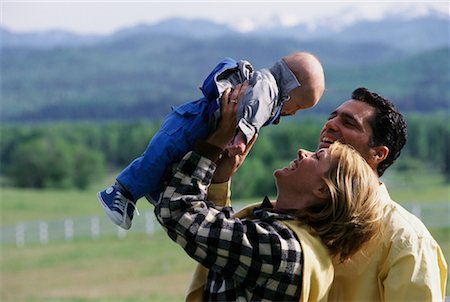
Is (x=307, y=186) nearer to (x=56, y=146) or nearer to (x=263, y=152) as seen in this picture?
(x=263, y=152)

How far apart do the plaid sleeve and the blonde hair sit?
12cm

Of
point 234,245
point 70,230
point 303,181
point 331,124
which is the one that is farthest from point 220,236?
point 70,230

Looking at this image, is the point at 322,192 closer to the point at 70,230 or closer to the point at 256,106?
the point at 256,106

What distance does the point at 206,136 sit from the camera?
2.91 metres

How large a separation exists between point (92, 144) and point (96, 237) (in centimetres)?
6857

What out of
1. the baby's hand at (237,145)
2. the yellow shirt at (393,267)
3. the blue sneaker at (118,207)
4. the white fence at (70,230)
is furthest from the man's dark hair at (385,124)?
the white fence at (70,230)

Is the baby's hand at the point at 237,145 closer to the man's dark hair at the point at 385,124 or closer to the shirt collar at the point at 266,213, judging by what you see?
the shirt collar at the point at 266,213

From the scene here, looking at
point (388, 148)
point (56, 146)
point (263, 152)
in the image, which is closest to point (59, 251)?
point (388, 148)

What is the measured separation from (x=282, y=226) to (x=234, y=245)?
149 mm

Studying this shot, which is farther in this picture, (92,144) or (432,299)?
(92,144)

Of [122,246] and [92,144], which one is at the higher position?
[122,246]

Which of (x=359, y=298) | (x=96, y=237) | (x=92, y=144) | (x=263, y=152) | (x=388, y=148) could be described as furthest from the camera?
(x=92, y=144)

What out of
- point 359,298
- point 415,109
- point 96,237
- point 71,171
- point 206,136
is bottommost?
point 415,109

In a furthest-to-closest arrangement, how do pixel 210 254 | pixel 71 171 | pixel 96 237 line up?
pixel 71 171, pixel 96 237, pixel 210 254
